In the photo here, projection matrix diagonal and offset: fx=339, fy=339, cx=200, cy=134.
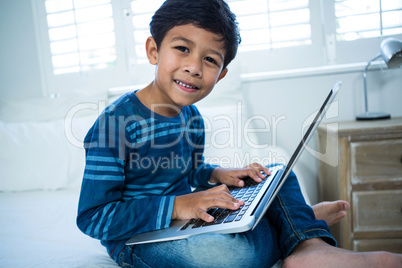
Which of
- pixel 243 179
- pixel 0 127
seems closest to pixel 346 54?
pixel 243 179

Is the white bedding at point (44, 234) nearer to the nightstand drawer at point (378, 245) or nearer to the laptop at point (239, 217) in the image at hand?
the laptop at point (239, 217)

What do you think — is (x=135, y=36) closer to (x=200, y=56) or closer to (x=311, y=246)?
(x=200, y=56)

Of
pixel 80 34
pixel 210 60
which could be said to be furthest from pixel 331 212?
pixel 80 34

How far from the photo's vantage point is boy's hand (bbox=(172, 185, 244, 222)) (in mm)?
669

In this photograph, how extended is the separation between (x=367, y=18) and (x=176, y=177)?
4.39ft

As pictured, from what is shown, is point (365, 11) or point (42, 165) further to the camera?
point (365, 11)

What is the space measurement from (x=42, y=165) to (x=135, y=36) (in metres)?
0.88

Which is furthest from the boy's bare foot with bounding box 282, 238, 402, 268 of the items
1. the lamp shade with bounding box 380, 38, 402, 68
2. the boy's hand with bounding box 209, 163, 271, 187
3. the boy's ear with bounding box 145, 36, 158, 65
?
the lamp shade with bounding box 380, 38, 402, 68

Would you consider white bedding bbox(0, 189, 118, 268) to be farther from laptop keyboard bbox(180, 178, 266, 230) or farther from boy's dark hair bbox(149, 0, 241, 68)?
boy's dark hair bbox(149, 0, 241, 68)

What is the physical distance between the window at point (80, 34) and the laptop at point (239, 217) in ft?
4.67

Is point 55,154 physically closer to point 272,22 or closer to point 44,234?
point 44,234

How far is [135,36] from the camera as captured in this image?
6.10ft

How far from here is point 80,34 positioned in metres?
1.90

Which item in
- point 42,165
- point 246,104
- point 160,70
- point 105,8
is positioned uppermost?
point 105,8
